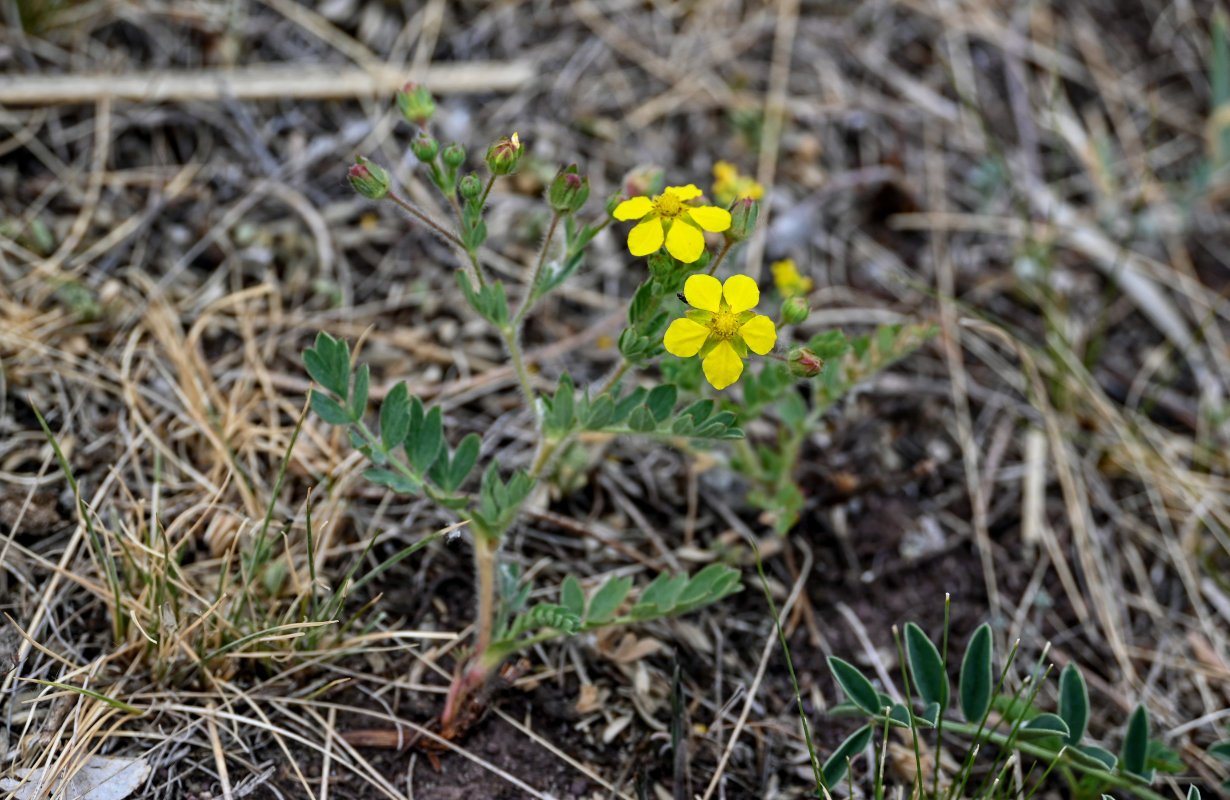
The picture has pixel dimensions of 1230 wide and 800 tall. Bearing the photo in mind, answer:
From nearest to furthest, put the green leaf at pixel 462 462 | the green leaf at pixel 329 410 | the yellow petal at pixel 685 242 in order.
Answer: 1. the yellow petal at pixel 685 242
2. the green leaf at pixel 329 410
3. the green leaf at pixel 462 462

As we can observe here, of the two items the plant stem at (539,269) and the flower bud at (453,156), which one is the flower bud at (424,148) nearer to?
the flower bud at (453,156)

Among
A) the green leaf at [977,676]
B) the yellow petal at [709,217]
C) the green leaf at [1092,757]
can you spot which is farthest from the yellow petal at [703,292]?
the green leaf at [1092,757]

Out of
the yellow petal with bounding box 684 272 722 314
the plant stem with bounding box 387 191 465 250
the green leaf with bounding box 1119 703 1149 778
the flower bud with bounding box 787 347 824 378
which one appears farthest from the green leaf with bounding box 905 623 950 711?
the plant stem with bounding box 387 191 465 250

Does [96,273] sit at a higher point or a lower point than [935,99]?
lower

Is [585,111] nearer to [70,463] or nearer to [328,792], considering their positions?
[70,463]

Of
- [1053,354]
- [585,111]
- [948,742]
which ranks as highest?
[585,111]

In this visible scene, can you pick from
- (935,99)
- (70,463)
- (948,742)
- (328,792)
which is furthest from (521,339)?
(935,99)
